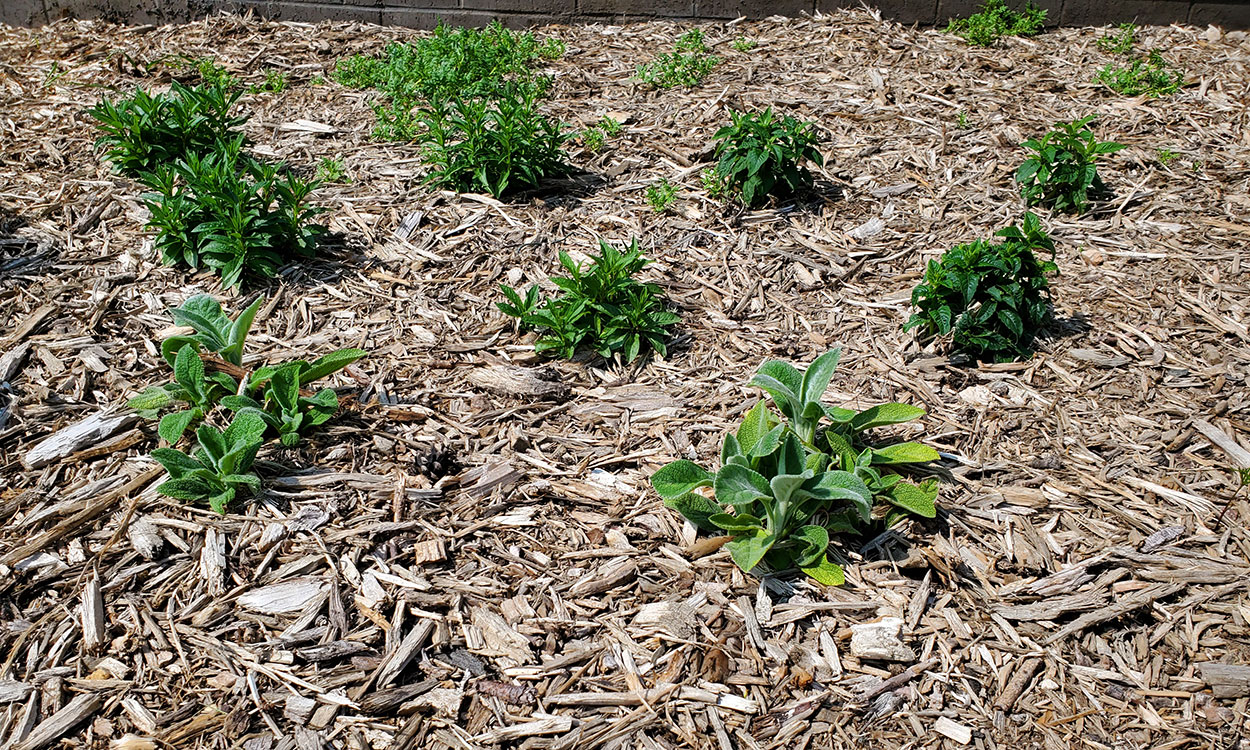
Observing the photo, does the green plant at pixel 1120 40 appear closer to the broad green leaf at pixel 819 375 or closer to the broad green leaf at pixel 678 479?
the broad green leaf at pixel 819 375

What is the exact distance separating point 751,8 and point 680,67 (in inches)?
35.7

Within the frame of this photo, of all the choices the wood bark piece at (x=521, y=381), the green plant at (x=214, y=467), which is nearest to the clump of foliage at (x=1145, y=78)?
the wood bark piece at (x=521, y=381)

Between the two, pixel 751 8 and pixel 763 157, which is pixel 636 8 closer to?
pixel 751 8

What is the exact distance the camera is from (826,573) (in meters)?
2.45

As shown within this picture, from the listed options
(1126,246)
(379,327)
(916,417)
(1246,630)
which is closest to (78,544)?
(379,327)

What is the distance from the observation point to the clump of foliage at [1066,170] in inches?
156

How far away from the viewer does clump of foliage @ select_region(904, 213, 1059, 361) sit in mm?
3182

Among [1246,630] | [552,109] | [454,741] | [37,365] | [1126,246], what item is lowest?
[454,741]

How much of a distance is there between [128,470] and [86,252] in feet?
4.99

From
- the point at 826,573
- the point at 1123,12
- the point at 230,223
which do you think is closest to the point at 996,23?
the point at 1123,12

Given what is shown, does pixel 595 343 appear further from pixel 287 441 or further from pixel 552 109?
pixel 552 109

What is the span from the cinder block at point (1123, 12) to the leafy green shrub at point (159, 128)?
5.05m

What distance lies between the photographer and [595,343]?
3.30 m

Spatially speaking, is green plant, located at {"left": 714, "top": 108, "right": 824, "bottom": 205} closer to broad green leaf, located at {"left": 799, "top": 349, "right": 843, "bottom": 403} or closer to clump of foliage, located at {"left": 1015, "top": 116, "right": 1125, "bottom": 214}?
clump of foliage, located at {"left": 1015, "top": 116, "right": 1125, "bottom": 214}
